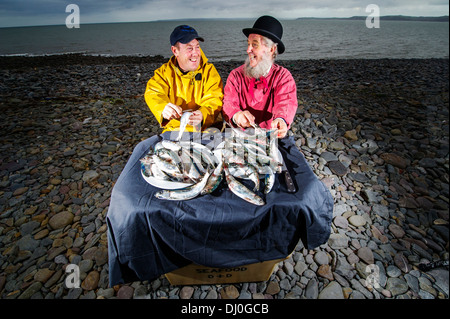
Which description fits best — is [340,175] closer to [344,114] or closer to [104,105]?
[344,114]

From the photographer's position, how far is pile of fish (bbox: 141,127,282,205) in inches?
72.8

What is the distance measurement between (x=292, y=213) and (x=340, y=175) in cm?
291

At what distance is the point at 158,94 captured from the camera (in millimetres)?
3258

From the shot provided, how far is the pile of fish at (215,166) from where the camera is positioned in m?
1.85

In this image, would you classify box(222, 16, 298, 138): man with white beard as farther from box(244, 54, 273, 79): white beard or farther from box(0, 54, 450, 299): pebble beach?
box(0, 54, 450, 299): pebble beach

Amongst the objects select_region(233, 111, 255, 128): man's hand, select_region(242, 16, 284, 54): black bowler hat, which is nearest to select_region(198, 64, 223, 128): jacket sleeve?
select_region(233, 111, 255, 128): man's hand

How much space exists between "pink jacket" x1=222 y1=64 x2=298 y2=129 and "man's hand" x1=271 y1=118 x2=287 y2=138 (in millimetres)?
169

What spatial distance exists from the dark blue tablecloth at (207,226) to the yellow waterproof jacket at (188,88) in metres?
1.61

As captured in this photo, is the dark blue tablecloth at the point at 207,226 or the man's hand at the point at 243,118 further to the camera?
the man's hand at the point at 243,118

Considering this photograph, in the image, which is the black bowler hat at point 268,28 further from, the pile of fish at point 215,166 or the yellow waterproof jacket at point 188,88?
the pile of fish at point 215,166

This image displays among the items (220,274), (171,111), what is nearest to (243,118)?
(171,111)

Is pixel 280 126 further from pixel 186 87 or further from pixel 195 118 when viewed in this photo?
pixel 186 87

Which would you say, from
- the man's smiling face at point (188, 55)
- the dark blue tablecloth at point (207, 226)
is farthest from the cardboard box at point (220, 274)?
the man's smiling face at point (188, 55)

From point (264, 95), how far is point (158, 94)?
1611mm
